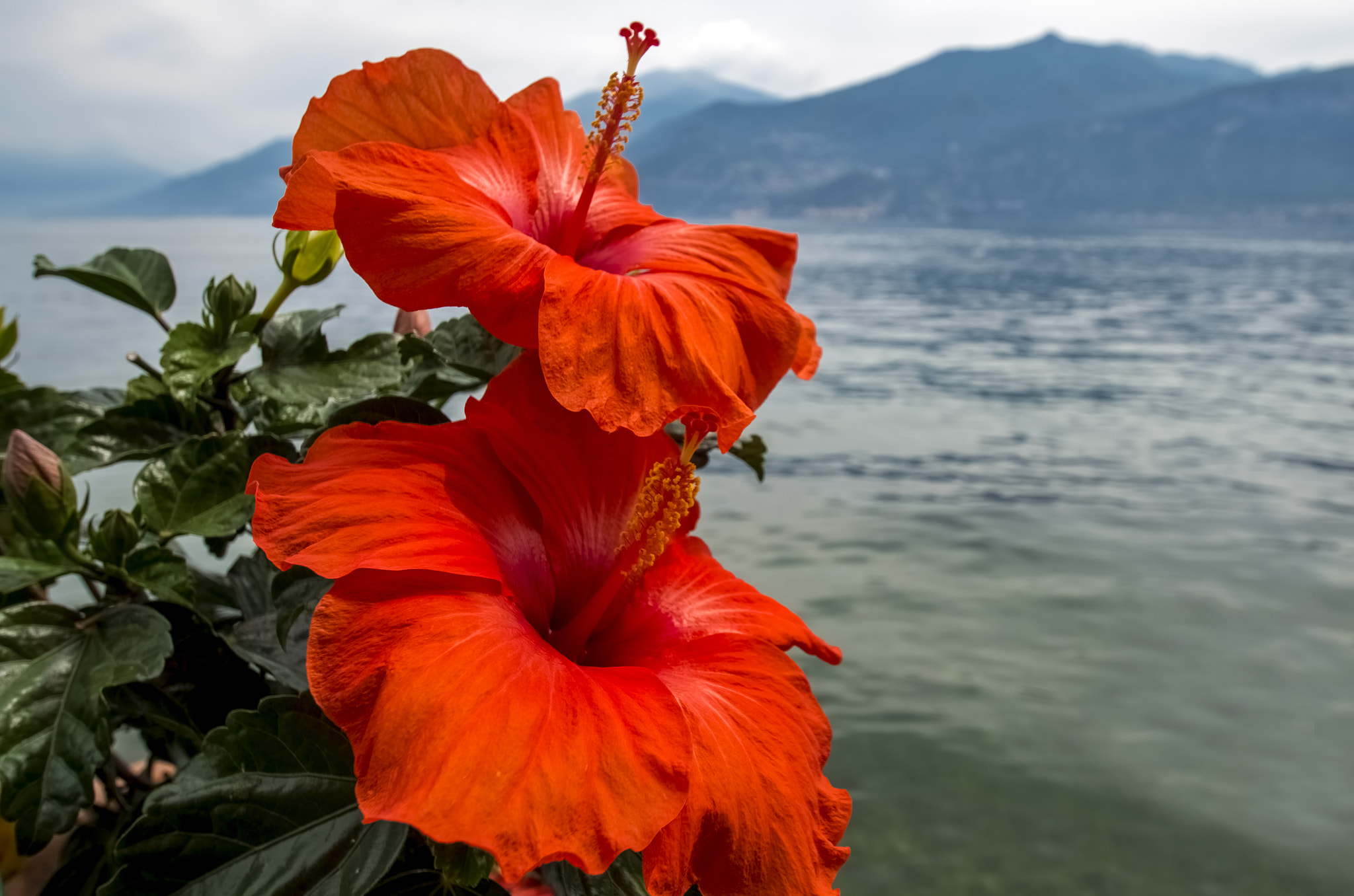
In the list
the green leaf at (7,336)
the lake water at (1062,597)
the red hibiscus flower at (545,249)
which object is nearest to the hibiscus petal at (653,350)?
the red hibiscus flower at (545,249)

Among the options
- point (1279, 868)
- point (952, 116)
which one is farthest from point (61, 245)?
point (952, 116)

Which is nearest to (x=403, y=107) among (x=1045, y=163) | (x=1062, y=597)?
(x=1062, y=597)

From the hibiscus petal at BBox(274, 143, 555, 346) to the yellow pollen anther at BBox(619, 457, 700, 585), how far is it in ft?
0.29

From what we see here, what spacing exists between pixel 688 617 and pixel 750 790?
117 mm

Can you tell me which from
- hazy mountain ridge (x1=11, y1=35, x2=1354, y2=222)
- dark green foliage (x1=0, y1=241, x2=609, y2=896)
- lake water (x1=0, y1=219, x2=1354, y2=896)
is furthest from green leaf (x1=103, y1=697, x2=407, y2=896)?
hazy mountain ridge (x1=11, y1=35, x2=1354, y2=222)

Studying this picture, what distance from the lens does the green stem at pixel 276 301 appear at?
1.86 feet

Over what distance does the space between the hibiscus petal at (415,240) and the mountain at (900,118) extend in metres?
57.9

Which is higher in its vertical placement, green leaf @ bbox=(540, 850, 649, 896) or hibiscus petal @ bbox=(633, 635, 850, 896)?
hibiscus petal @ bbox=(633, 635, 850, 896)

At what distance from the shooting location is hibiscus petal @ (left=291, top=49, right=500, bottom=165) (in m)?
0.41

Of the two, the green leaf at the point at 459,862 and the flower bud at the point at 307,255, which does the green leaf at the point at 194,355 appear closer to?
the flower bud at the point at 307,255

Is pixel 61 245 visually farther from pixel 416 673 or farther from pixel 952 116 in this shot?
pixel 952 116

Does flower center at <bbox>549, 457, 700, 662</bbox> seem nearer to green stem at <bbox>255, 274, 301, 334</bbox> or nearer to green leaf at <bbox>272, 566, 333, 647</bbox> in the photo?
green leaf at <bbox>272, 566, 333, 647</bbox>

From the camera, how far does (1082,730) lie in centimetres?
196

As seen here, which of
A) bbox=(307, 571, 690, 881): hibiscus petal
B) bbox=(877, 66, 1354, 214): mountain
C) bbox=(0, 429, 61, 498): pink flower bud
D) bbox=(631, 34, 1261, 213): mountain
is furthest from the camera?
bbox=(631, 34, 1261, 213): mountain
